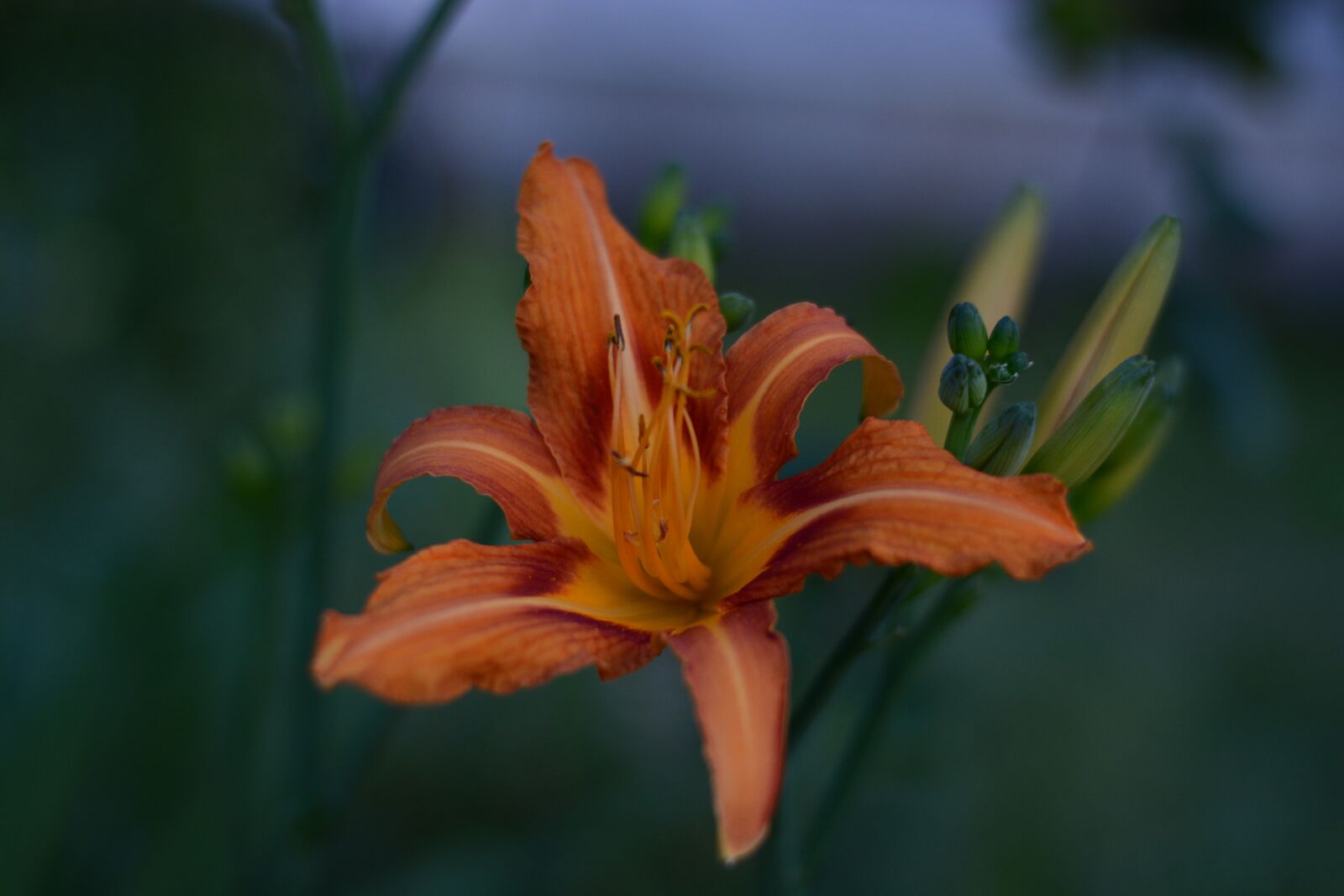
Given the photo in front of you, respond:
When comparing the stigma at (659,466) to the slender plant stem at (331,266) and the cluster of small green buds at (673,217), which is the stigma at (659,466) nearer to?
the cluster of small green buds at (673,217)

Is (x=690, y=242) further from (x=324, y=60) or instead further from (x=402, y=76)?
(x=324, y=60)

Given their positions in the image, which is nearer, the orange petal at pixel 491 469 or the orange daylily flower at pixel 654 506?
the orange daylily flower at pixel 654 506

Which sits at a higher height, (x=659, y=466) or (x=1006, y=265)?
(x=1006, y=265)

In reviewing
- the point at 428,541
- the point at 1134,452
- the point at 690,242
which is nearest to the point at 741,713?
the point at 690,242

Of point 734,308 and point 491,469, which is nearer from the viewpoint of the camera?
point 491,469

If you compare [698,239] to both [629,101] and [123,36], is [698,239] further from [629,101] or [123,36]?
[629,101]

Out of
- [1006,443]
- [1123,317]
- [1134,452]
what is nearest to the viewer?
[1006,443]

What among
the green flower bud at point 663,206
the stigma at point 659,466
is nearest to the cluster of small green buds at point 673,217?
the green flower bud at point 663,206
